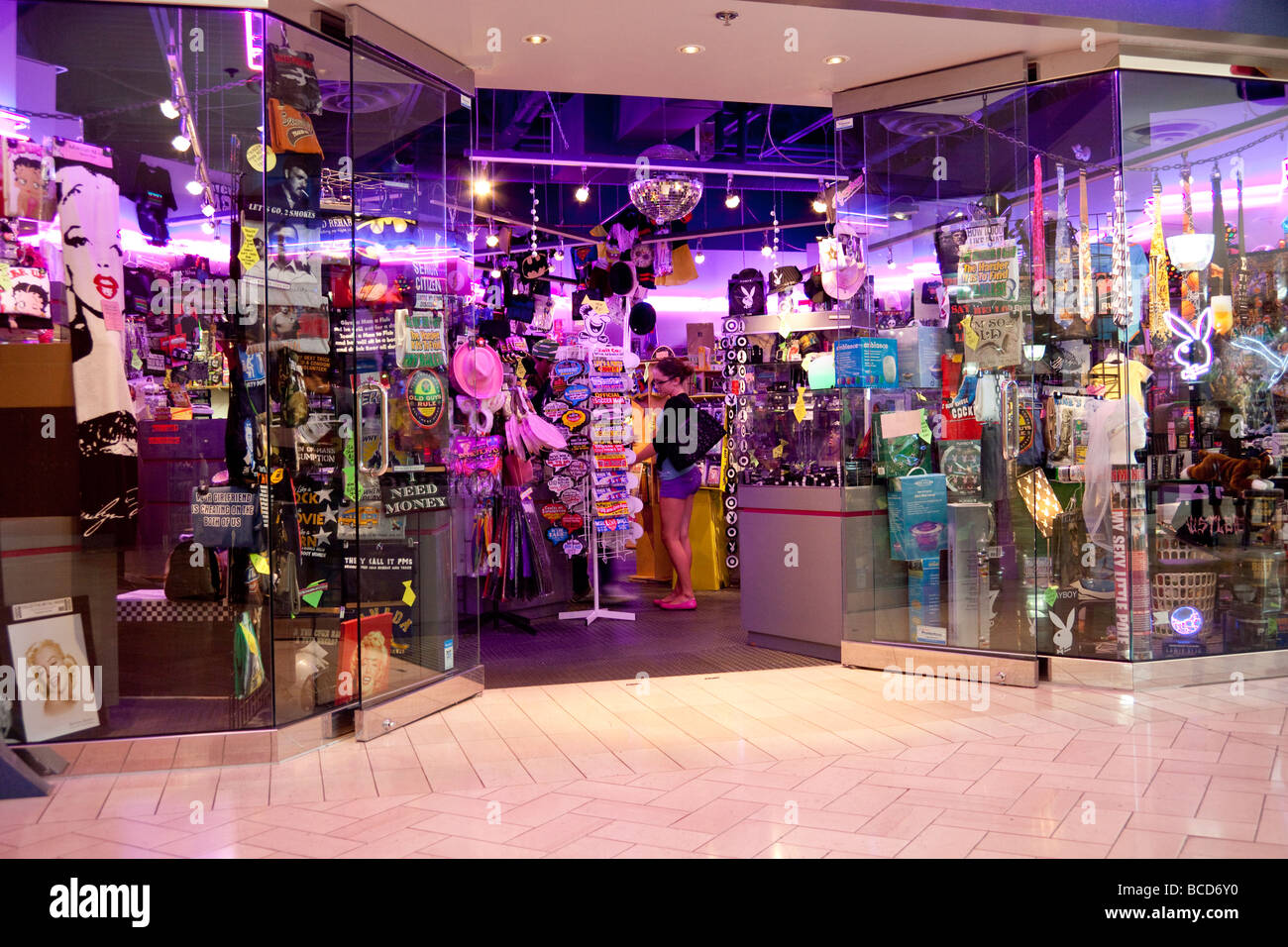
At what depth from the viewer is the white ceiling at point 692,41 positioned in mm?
4809

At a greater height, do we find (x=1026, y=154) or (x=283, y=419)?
(x=1026, y=154)

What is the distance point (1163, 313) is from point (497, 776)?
3991 mm

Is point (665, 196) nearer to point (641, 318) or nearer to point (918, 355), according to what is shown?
point (641, 318)

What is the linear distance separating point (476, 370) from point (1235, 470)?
397 centimetres

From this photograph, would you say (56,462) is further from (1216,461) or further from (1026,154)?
(1216,461)

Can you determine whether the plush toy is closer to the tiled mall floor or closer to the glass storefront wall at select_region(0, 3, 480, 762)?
the tiled mall floor

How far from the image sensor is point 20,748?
13.5 ft

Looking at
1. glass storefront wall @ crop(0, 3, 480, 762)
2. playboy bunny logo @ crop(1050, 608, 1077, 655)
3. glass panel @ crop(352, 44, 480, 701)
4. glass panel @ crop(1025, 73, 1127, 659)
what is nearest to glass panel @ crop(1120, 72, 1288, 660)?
glass panel @ crop(1025, 73, 1127, 659)

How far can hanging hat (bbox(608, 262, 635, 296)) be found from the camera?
328 inches

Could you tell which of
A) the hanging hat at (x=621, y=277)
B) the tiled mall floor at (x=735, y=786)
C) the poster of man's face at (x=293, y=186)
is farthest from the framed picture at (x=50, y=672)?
the hanging hat at (x=621, y=277)

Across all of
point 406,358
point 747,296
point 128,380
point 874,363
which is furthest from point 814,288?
point 128,380

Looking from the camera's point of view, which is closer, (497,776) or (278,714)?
(497,776)

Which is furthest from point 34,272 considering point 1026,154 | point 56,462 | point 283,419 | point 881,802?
point 1026,154

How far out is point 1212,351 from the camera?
5.52m
